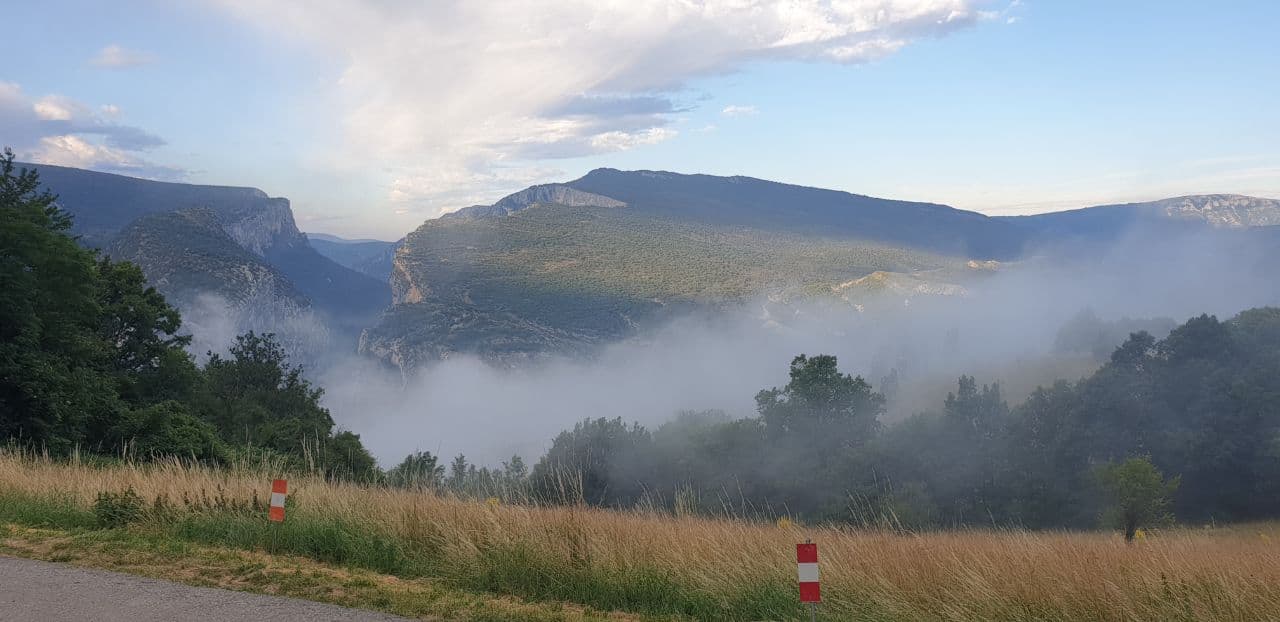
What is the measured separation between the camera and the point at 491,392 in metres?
166

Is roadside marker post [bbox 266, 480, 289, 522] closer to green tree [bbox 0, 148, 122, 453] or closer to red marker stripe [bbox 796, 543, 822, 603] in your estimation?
red marker stripe [bbox 796, 543, 822, 603]

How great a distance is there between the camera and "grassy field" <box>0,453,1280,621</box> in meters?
5.87

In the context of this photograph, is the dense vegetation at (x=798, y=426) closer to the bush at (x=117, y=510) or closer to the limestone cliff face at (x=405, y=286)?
the bush at (x=117, y=510)

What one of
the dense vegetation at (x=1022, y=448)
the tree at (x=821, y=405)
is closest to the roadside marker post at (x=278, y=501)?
the dense vegetation at (x=1022, y=448)

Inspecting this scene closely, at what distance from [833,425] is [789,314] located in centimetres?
11908

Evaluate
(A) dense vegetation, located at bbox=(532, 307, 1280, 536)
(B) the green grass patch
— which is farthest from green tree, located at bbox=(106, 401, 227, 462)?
(A) dense vegetation, located at bbox=(532, 307, 1280, 536)

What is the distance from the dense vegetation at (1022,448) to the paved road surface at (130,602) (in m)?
43.1

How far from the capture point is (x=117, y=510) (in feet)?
28.9

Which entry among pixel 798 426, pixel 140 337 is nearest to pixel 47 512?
pixel 140 337

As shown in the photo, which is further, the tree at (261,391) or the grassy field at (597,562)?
the tree at (261,391)

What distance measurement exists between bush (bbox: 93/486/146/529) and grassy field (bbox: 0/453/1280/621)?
0.06 meters

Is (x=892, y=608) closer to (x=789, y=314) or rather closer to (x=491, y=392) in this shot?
(x=491, y=392)

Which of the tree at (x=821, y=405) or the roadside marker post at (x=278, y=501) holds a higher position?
the roadside marker post at (x=278, y=501)

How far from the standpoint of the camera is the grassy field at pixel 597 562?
231 inches
